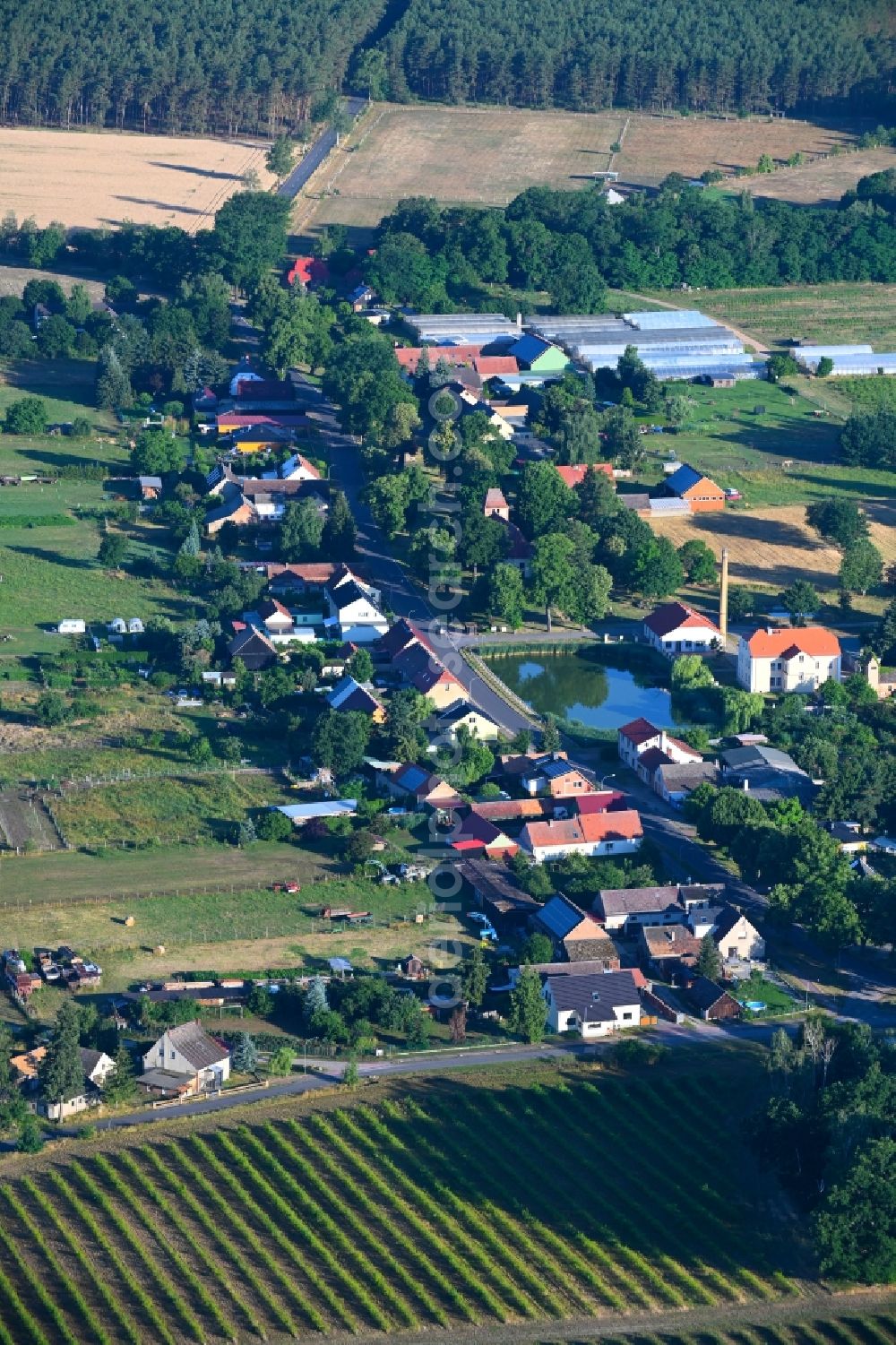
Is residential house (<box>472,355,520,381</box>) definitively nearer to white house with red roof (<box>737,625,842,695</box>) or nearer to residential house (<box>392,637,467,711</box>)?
residential house (<box>392,637,467,711</box>)

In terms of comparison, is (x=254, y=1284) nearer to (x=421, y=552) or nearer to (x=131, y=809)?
(x=131, y=809)

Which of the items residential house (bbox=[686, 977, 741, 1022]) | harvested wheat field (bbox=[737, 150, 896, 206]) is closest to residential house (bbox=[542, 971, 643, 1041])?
residential house (bbox=[686, 977, 741, 1022])

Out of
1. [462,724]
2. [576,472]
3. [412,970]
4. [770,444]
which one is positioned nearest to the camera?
Result: [412,970]

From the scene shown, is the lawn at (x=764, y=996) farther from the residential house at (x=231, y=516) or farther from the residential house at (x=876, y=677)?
the residential house at (x=231, y=516)

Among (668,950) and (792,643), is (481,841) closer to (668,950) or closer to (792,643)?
(668,950)

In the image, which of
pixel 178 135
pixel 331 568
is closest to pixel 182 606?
pixel 331 568

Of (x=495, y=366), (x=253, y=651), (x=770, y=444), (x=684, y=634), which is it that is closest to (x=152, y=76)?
(x=495, y=366)
